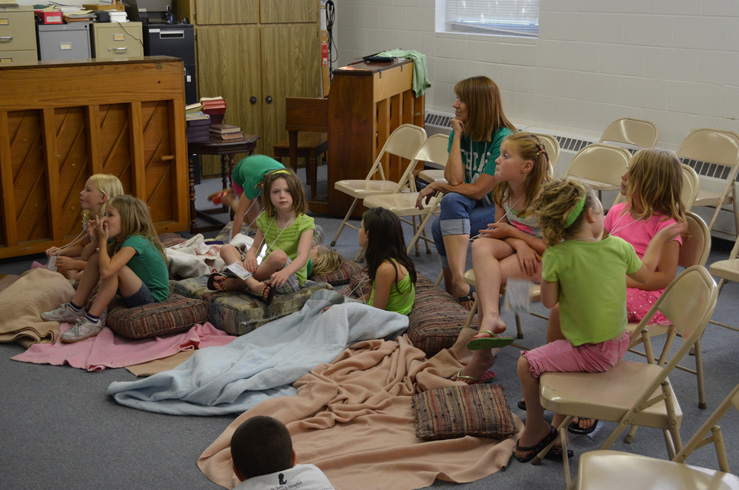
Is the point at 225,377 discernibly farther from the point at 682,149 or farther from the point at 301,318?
the point at 682,149

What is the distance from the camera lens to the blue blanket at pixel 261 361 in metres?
3.29

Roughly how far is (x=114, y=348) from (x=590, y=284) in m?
2.33

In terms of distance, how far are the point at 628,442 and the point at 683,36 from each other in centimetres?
347

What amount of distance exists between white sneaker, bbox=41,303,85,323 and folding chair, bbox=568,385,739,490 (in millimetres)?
2862

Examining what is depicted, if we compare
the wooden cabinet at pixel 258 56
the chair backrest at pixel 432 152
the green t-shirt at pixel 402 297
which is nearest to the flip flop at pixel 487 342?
the green t-shirt at pixel 402 297

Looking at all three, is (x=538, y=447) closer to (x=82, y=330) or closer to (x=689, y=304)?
(x=689, y=304)

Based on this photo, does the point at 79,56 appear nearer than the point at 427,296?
No

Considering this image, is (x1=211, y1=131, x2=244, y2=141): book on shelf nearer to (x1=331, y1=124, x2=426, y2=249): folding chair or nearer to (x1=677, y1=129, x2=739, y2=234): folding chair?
(x1=331, y1=124, x2=426, y2=249): folding chair

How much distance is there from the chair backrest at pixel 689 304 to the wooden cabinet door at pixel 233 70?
217 inches

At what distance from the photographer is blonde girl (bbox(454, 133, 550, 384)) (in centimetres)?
334

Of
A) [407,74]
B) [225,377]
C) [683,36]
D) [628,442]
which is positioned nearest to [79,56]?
[407,74]

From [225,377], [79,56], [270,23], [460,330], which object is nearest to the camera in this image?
[225,377]

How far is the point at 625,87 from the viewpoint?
5887mm

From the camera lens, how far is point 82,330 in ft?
12.9
